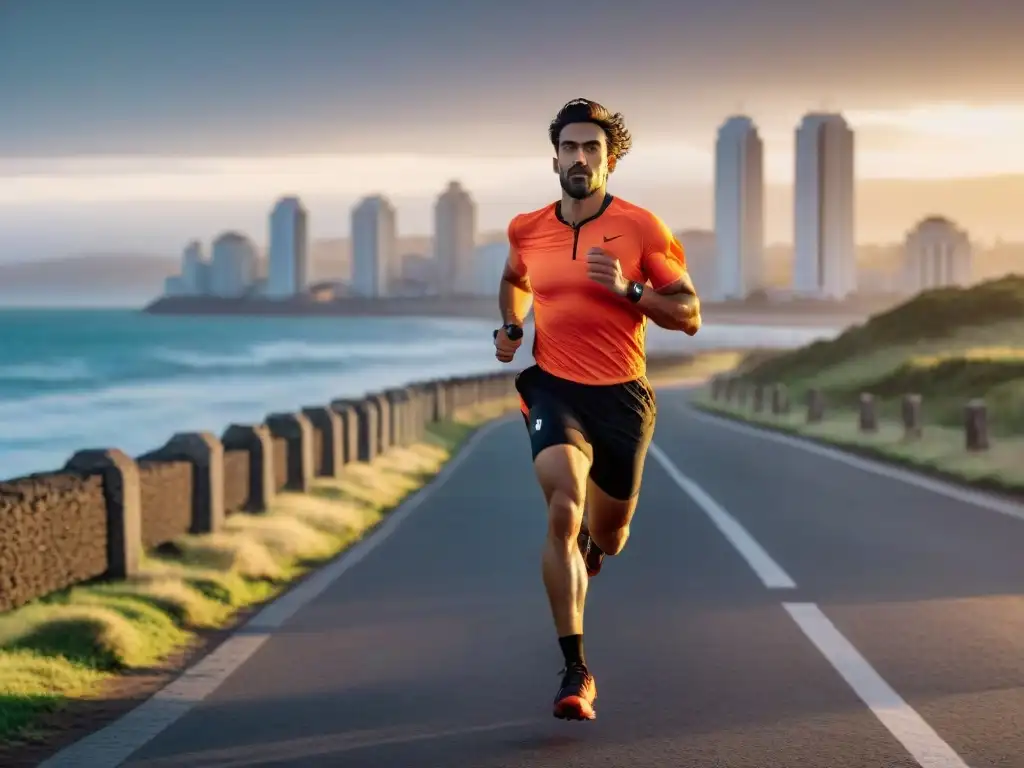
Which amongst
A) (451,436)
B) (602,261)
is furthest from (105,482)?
(451,436)

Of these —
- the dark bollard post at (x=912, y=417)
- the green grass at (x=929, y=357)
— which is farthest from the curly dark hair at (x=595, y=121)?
the green grass at (x=929, y=357)

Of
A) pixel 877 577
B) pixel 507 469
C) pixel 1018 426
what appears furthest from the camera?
pixel 1018 426

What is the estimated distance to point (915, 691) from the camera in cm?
739

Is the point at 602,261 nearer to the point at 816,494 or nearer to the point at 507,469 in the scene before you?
the point at 816,494

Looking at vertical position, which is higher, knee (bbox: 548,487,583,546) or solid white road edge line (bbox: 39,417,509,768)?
knee (bbox: 548,487,583,546)

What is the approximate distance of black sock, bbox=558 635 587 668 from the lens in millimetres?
6805

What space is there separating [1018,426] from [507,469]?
39.6 feet

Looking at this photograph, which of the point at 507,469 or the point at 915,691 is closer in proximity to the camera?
the point at 915,691

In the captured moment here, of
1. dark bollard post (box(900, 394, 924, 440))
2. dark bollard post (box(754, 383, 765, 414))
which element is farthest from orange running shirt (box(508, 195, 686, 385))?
dark bollard post (box(754, 383, 765, 414))

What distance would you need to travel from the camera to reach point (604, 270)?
6594 millimetres

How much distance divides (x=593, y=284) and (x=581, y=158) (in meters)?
0.49

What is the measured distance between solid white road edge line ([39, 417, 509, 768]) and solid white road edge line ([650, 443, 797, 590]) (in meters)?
2.75

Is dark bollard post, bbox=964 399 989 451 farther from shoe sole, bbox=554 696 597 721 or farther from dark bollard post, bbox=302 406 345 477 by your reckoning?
shoe sole, bbox=554 696 597 721

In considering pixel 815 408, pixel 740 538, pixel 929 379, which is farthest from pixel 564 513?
pixel 929 379
